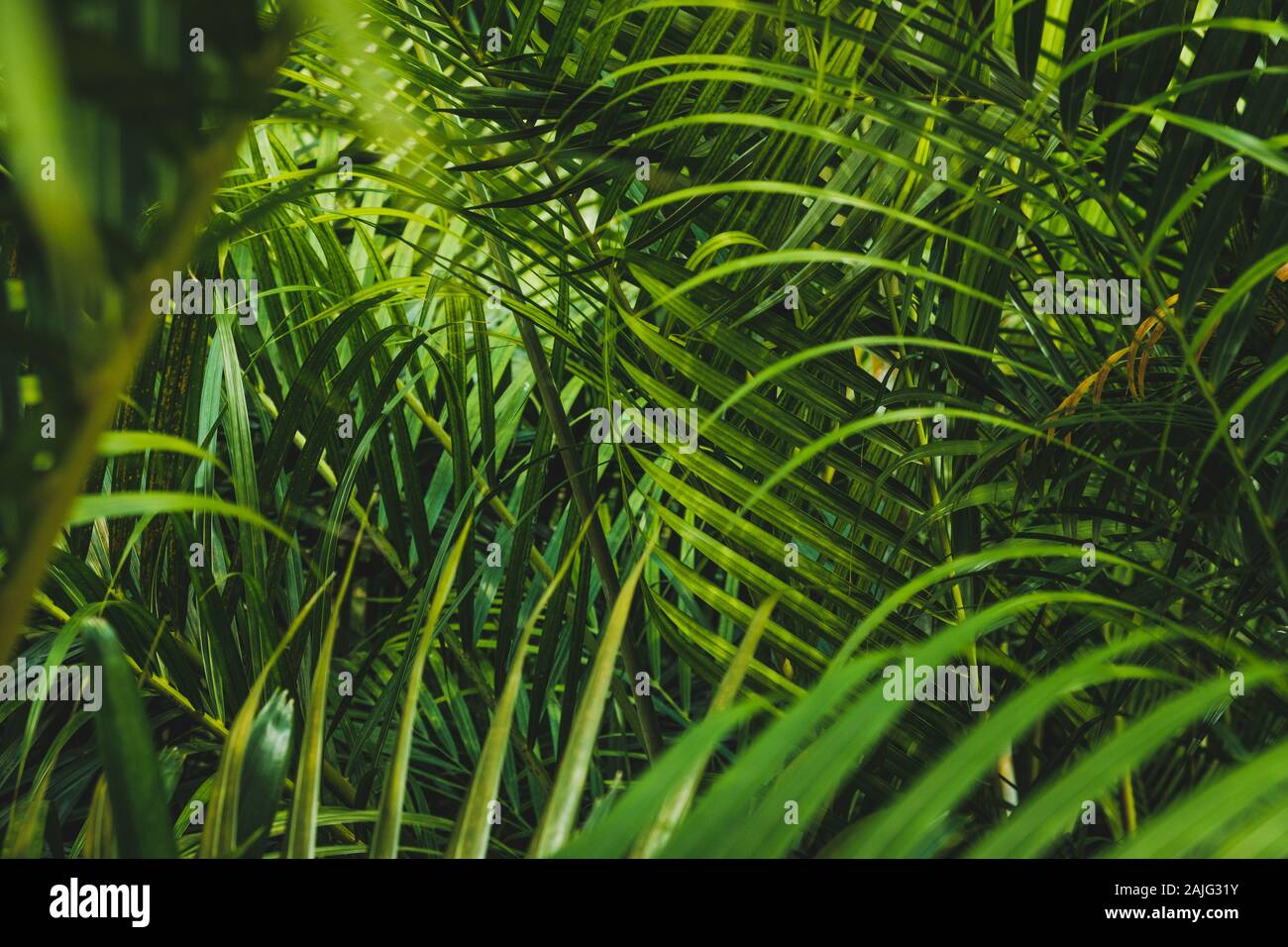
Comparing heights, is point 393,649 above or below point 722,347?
below

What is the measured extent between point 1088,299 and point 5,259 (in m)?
0.78

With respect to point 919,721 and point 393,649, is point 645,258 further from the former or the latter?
point 393,649

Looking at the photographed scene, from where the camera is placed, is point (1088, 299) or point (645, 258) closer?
point (645, 258)

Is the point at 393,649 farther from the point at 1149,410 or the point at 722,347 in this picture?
the point at 1149,410

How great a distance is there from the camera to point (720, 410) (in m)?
0.31

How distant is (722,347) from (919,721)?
24 cm

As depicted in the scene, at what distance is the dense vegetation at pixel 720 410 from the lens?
242 mm

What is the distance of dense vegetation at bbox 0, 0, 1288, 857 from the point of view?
9.5 inches

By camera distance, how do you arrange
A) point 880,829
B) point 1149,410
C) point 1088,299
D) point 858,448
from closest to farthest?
point 880,829, point 1149,410, point 858,448, point 1088,299

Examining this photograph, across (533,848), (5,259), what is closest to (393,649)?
(5,259)

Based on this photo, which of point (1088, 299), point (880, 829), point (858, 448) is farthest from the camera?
point (1088, 299)
